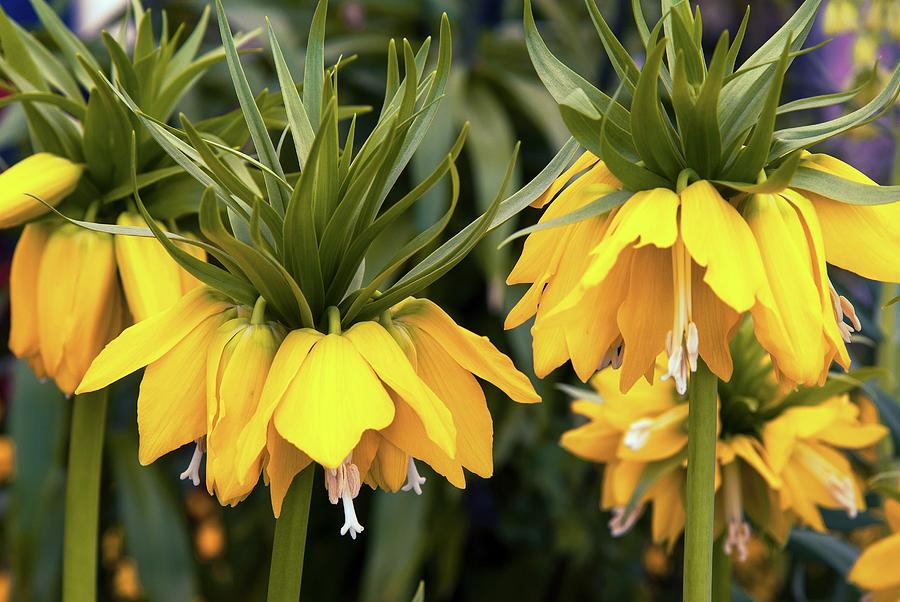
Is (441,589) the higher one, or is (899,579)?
(899,579)

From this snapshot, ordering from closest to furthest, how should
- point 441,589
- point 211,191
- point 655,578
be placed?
point 211,191 → point 441,589 → point 655,578

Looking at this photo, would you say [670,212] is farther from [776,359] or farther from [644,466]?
[644,466]

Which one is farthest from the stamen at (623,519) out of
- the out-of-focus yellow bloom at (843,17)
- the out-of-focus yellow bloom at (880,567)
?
the out-of-focus yellow bloom at (843,17)

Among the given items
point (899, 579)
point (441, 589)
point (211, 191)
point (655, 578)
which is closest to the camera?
point (211, 191)

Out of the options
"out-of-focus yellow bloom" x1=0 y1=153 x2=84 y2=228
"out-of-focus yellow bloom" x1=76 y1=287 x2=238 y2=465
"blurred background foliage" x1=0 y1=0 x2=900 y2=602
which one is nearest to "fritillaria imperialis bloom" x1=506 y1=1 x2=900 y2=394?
"out-of-focus yellow bloom" x1=76 y1=287 x2=238 y2=465

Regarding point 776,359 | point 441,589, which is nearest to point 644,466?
point 776,359

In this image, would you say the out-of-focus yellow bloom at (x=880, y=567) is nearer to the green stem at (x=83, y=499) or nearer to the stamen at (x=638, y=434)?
the stamen at (x=638, y=434)

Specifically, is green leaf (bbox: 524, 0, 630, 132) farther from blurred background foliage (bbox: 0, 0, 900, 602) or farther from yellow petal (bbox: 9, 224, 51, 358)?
blurred background foliage (bbox: 0, 0, 900, 602)

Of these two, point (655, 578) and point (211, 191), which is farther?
point (655, 578)
